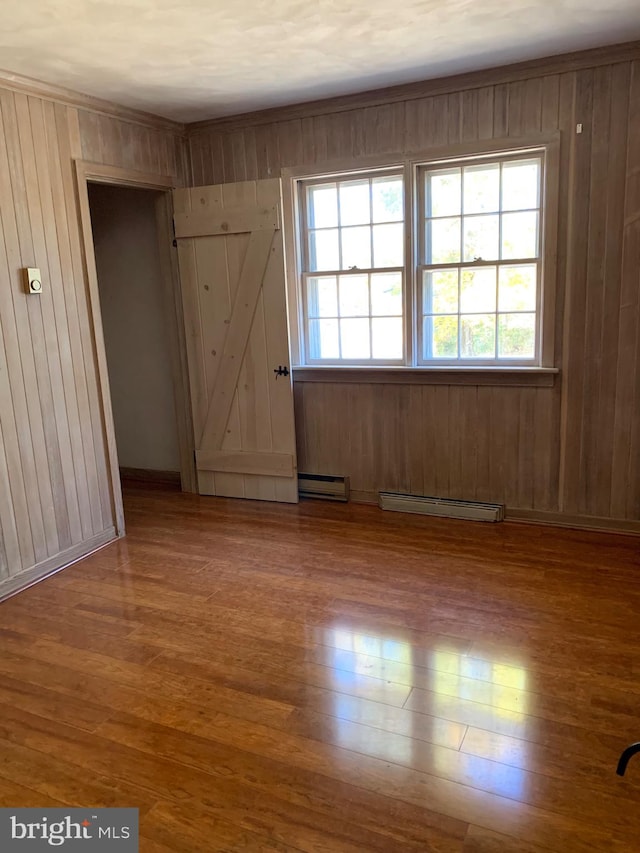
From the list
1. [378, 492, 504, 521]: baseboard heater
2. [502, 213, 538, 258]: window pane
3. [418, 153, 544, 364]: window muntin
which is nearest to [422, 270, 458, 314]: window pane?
[418, 153, 544, 364]: window muntin

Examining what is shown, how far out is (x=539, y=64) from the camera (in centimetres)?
344

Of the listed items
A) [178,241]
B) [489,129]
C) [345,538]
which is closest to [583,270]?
[489,129]

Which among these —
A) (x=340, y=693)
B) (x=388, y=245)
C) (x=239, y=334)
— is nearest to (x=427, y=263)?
(x=388, y=245)

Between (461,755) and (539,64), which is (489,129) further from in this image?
(461,755)

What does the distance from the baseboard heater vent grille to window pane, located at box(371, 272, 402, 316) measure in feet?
4.07

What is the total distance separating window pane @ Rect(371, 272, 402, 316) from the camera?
4.11m

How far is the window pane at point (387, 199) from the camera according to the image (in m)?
4.01

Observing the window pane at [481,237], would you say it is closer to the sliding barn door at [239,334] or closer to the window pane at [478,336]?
the window pane at [478,336]

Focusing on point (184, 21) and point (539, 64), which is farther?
point (539, 64)

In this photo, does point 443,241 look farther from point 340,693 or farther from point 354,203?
point 340,693

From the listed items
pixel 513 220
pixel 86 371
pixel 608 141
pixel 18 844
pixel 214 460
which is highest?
pixel 608 141

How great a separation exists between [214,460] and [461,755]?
121 inches

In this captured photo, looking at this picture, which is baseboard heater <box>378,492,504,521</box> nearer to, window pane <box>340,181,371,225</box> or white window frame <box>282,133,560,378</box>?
white window frame <box>282,133,560,378</box>

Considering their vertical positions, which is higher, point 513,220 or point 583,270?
point 513,220
